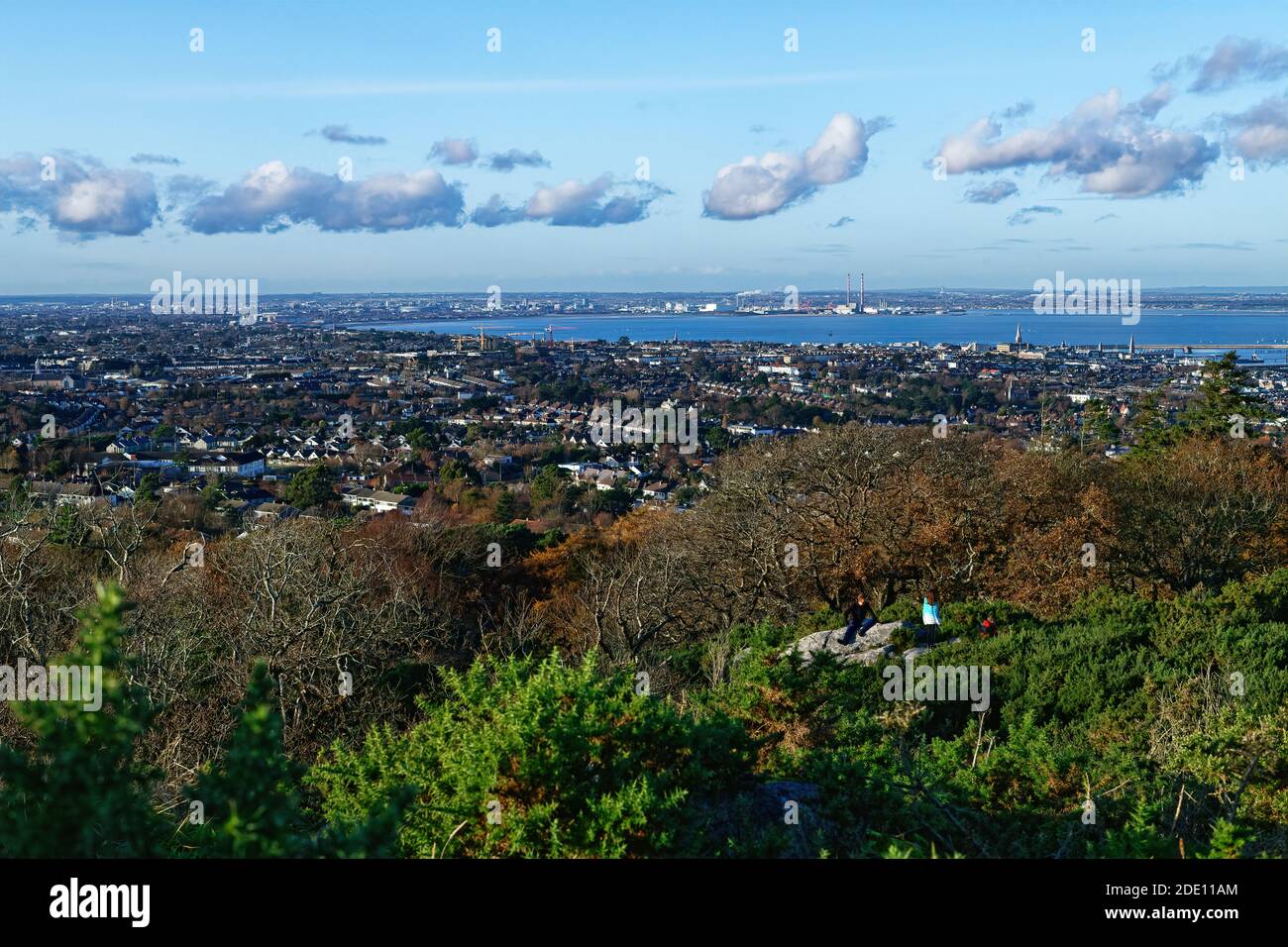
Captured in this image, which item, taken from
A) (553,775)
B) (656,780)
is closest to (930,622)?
(656,780)

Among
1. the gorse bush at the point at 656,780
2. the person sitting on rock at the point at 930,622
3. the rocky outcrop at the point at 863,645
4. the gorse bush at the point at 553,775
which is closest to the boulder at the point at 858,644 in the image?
the rocky outcrop at the point at 863,645

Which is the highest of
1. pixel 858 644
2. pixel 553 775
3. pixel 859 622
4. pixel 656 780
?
pixel 553 775

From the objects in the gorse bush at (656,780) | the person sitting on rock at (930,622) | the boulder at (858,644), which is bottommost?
the boulder at (858,644)

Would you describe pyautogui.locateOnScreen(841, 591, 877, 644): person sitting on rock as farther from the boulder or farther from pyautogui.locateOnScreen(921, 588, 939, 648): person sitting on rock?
pyautogui.locateOnScreen(921, 588, 939, 648): person sitting on rock

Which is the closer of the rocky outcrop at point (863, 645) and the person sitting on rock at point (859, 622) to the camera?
the rocky outcrop at point (863, 645)

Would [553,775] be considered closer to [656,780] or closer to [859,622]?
[656,780]

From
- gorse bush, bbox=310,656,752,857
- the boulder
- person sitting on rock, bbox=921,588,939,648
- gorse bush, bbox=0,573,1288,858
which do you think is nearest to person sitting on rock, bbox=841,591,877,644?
the boulder

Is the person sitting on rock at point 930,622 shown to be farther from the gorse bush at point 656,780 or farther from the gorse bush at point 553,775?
the gorse bush at point 553,775

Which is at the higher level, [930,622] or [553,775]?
[553,775]

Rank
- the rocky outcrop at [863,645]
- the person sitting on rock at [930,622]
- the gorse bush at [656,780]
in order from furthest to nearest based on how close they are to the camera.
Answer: the person sitting on rock at [930,622]
the rocky outcrop at [863,645]
the gorse bush at [656,780]
